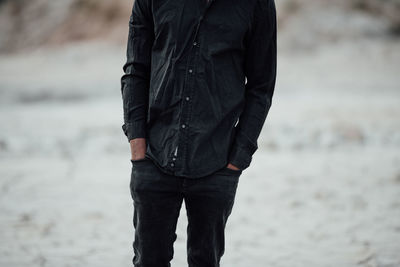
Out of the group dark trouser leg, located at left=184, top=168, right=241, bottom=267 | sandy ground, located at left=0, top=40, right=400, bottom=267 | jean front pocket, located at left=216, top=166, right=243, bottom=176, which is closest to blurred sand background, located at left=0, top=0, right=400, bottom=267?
sandy ground, located at left=0, top=40, right=400, bottom=267

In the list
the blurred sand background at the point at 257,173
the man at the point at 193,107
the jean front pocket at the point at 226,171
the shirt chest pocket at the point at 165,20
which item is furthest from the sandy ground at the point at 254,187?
the shirt chest pocket at the point at 165,20

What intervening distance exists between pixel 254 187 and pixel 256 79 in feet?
12.7

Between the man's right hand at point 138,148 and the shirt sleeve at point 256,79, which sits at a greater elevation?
the shirt sleeve at point 256,79

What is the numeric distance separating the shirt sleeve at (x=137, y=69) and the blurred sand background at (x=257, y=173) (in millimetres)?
1787

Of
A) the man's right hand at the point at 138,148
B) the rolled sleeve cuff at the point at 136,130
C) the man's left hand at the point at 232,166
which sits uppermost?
the rolled sleeve cuff at the point at 136,130

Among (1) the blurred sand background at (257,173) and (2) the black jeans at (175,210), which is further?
(1) the blurred sand background at (257,173)

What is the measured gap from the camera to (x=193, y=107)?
6.35 feet

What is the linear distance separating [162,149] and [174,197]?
0.20m

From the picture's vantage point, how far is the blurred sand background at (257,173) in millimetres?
3893

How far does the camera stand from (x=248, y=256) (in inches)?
148

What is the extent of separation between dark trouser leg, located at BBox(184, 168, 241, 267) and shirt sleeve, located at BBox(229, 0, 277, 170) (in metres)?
0.09

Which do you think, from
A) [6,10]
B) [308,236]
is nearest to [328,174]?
[308,236]

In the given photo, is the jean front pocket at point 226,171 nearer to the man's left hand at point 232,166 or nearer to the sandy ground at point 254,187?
the man's left hand at point 232,166

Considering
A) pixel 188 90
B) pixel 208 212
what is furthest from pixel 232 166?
pixel 188 90
